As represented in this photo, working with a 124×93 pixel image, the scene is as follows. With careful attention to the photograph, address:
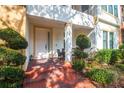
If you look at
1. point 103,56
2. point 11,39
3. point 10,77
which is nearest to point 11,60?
point 10,77

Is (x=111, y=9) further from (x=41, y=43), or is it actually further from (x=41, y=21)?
(x=41, y=21)

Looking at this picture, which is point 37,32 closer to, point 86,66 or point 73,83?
point 86,66

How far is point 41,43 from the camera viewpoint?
50.4 ft

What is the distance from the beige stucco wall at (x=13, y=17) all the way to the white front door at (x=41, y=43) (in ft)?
16.3

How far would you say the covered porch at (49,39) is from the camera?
13914 mm

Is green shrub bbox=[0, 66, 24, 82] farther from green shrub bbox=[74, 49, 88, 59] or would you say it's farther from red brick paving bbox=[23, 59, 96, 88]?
green shrub bbox=[74, 49, 88, 59]

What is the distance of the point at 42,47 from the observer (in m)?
15.5

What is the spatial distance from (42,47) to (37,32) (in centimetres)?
122

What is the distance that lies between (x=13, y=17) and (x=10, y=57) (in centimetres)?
248

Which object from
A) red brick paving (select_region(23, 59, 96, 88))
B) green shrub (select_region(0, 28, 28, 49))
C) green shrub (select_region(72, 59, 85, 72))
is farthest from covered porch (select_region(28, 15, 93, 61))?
green shrub (select_region(0, 28, 28, 49))

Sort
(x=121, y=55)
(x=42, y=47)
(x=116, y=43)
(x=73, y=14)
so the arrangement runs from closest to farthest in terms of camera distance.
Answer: (x=73, y=14), (x=42, y=47), (x=121, y=55), (x=116, y=43)

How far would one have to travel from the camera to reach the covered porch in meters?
13.9

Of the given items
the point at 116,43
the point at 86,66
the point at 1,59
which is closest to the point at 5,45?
the point at 1,59

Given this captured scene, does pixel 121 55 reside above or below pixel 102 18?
below
